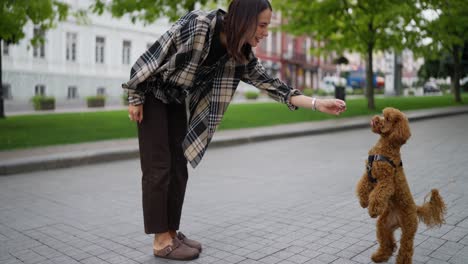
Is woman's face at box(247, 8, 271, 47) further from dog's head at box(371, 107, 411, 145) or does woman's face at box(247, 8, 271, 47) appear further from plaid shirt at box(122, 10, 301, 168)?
dog's head at box(371, 107, 411, 145)

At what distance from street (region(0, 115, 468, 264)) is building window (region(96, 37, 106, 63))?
29.4 metres

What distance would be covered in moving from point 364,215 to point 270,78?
1870 millimetres

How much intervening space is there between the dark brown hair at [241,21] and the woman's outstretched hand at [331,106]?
641mm

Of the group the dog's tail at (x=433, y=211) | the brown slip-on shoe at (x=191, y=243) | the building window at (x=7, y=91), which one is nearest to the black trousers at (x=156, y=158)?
the brown slip-on shoe at (x=191, y=243)

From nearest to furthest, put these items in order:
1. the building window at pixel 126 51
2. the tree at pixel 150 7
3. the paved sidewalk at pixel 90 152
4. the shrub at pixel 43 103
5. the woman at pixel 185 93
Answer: the woman at pixel 185 93 < the paved sidewalk at pixel 90 152 < the tree at pixel 150 7 < the shrub at pixel 43 103 < the building window at pixel 126 51

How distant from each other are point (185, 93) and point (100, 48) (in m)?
34.9

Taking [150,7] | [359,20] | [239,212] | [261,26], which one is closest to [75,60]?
[150,7]

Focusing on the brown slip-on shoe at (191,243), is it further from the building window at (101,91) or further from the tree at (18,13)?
the building window at (101,91)

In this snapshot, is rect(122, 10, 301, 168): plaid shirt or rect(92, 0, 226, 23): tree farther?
rect(92, 0, 226, 23): tree

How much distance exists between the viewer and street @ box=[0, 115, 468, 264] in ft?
12.0

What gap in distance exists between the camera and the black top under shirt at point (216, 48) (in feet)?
10.8

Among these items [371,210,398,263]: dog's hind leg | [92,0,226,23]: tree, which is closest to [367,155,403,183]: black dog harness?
[371,210,398,263]: dog's hind leg

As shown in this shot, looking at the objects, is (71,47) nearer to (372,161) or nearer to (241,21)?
(241,21)

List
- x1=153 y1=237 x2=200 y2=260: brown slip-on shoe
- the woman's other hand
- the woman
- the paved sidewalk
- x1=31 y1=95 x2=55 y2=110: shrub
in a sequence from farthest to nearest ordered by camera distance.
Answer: x1=31 y1=95 x2=55 y2=110: shrub, the paved sidewalk, x1=153 y1=237 x2=200 y2=260: brown slip-on shoe, the woman's other hand, the woman
